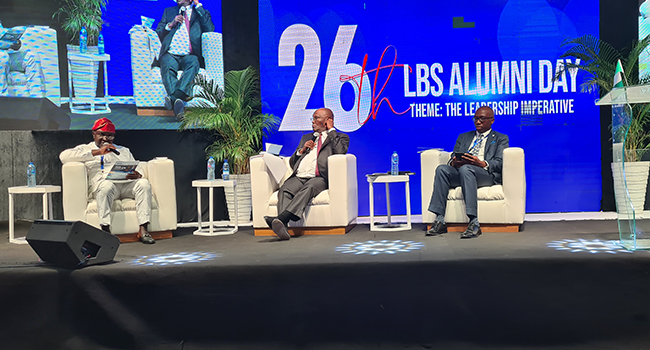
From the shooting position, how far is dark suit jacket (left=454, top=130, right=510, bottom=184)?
4.27 metres

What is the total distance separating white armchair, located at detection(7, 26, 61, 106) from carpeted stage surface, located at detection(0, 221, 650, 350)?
307 cm

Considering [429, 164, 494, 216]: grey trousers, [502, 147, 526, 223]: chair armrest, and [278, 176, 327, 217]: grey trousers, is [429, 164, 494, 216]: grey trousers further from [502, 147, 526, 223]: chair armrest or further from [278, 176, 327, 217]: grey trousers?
[278, 176, 327, 217]: grey trousers

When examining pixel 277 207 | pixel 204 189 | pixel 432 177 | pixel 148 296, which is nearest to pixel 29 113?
pixel 204 189

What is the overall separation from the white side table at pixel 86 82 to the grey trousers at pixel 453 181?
3.72 meters

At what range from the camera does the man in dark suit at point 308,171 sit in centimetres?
428

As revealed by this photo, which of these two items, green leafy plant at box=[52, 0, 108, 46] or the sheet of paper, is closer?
the sheet of paper

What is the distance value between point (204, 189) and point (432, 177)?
2.71 m

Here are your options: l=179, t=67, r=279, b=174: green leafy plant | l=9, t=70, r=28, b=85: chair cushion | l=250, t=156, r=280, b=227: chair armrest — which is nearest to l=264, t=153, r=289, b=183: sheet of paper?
l=250, t=156, r=280, b=227: chair armrest

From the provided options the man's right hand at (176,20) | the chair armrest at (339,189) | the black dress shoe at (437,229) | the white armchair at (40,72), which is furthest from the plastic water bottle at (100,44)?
the black dress shoe at (437,229)

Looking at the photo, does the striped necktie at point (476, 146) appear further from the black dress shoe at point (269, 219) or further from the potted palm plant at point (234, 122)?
the potted palm plant at point (234, 122)

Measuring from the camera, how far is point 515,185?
414 centimetres

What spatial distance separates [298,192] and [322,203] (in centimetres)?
23

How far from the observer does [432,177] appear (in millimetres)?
4430

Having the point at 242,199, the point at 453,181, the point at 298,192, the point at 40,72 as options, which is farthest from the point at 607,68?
the point at 40,72
